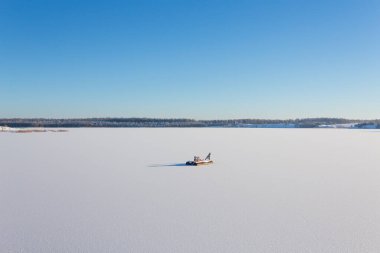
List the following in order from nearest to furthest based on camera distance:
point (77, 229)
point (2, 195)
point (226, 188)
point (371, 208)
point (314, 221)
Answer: point (77, 229), point (314, 221), point (371, 208), point (2, 195), point (226, 188)

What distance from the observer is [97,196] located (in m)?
5.89

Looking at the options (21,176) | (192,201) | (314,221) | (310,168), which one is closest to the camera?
(314,221)

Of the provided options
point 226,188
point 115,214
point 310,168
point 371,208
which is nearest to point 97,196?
point 115,214

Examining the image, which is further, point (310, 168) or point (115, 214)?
point (310, 168)

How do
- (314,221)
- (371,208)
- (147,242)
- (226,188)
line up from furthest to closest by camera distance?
(226,188) < (371,208) < (314,221) < (147,242)

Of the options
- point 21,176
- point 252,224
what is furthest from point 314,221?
point 21,176

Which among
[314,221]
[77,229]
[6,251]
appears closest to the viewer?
[6,251]

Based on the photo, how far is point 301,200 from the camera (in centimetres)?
562

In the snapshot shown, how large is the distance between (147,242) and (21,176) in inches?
200

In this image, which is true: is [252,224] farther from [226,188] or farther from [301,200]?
[226,188]

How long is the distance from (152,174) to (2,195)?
3.11m

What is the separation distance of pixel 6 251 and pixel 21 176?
186 inches

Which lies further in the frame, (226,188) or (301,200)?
(226,188)

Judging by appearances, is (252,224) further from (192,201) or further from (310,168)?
(310,168)
